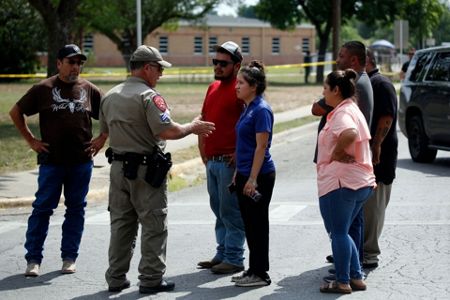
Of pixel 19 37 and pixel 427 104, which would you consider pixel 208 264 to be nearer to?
pixel 427 104

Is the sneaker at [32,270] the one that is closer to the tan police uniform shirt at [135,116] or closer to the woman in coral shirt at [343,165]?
the tan police uniform shirt at [135,116]

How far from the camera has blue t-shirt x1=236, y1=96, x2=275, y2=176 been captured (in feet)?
23.7

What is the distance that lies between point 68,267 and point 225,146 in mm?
1667

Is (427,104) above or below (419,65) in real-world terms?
below

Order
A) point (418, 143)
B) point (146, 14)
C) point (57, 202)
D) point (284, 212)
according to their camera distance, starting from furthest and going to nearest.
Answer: point (146, 14) → point (418, 143) → point (284, 212) → point (57, 202)

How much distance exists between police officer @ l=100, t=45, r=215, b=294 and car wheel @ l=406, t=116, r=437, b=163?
28.8 ft

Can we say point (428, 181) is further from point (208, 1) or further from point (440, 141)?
point (208, 1)

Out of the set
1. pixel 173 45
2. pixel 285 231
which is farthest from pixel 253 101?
pixel 173 45

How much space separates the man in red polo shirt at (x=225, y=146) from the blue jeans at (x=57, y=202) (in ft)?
3.61

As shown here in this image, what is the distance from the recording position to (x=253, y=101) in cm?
733

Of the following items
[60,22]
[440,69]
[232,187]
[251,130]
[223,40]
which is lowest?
[232,187]

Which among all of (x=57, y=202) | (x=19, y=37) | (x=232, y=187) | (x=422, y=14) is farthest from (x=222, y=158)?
(x=422, y=14)

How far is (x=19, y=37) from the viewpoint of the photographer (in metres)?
47.9

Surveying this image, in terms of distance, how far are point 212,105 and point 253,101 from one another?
0.60 m
